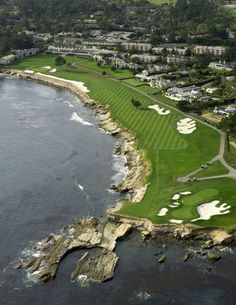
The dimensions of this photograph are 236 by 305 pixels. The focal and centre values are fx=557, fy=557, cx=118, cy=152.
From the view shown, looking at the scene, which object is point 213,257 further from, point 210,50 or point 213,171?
point 210,50

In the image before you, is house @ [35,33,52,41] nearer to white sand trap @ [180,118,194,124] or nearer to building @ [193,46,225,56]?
building @ [193,46,225,56]

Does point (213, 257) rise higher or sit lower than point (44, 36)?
higher

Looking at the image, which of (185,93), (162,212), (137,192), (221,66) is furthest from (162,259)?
(221,66)

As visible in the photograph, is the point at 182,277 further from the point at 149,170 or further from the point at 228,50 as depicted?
the point at 228,50

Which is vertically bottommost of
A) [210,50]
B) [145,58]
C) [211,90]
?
[210,50]

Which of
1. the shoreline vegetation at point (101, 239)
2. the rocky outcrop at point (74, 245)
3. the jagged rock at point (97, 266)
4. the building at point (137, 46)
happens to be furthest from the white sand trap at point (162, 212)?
the building at point (137, 46)

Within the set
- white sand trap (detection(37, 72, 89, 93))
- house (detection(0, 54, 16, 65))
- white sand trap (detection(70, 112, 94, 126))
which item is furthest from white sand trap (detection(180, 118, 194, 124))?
house (detection(0, 54, 16, 65))

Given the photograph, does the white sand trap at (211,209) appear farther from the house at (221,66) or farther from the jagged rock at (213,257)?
the house at (221,66)

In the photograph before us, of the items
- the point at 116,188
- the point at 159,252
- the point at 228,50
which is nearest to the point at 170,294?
the point at 159,252
